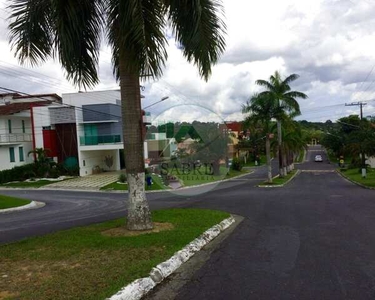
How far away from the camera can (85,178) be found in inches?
1730

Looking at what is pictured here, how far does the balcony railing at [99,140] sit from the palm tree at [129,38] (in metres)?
33.7

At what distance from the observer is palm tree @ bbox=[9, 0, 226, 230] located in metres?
8.53

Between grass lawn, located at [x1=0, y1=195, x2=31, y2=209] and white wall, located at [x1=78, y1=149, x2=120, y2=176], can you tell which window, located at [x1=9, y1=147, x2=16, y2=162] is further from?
grass lawn, located at [x1=0, y1=195, x2=31, y2=209]

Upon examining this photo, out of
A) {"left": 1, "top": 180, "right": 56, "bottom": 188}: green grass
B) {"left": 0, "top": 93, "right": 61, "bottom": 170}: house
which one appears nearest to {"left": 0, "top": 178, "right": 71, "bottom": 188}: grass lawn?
{"left": 1, "top": 180, "right": 56, "bottom": 188}: green grass

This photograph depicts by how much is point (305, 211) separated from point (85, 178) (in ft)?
105

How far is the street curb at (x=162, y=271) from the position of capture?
557cm

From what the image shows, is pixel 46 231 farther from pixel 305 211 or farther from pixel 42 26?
pixel 305 211

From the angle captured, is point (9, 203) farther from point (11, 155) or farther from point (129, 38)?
point (11, 155)

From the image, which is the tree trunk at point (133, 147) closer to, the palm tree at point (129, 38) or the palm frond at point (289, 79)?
the palm tree at point (129, 38)

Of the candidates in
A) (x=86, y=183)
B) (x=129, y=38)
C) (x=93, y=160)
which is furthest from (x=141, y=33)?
(x=93, y=160)

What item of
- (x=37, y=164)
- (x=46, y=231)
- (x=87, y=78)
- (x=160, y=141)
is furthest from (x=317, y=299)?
(x=37, y=164)

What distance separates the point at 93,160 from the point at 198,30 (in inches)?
1639

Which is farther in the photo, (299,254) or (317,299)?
(299,254)

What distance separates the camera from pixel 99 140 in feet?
147
